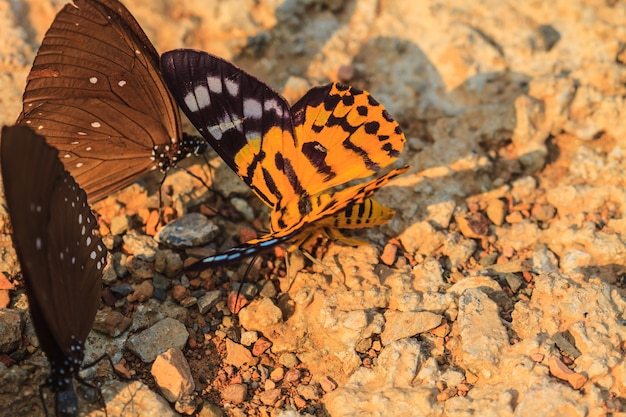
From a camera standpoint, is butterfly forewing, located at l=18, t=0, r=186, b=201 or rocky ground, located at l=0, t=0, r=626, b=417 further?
butterfly forewing, located at l=18, t=0, r=186, b=201

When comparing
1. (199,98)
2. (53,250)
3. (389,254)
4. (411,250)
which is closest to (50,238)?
(53,250)

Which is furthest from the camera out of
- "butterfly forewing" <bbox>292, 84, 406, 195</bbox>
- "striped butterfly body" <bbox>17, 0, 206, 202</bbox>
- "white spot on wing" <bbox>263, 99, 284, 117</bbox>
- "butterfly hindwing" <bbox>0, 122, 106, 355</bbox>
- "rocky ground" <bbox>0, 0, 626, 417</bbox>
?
"striped butterfly body" <bbox>17, 0, 206, 202</bbox>

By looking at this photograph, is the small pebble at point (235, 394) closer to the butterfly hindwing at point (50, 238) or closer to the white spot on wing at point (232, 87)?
the butterfly hindwing at point (50, 238)

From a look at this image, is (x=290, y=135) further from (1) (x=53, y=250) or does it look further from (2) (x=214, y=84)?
(1) (x=53, y=250)

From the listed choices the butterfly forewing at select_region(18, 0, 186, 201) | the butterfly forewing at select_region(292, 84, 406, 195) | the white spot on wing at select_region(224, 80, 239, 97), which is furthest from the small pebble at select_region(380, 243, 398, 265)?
the butterfly forewing at select_region(18, 0, 186, 201)

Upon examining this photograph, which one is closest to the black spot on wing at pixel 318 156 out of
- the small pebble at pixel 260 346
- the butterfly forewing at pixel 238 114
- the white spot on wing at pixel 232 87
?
the butterfly forewing at pixel 238 114

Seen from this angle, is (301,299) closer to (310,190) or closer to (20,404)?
(310,190)

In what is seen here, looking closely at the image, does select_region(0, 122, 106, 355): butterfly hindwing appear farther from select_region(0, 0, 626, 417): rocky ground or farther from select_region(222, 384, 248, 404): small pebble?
select_region(222, 384, 248, 404): small pebble
